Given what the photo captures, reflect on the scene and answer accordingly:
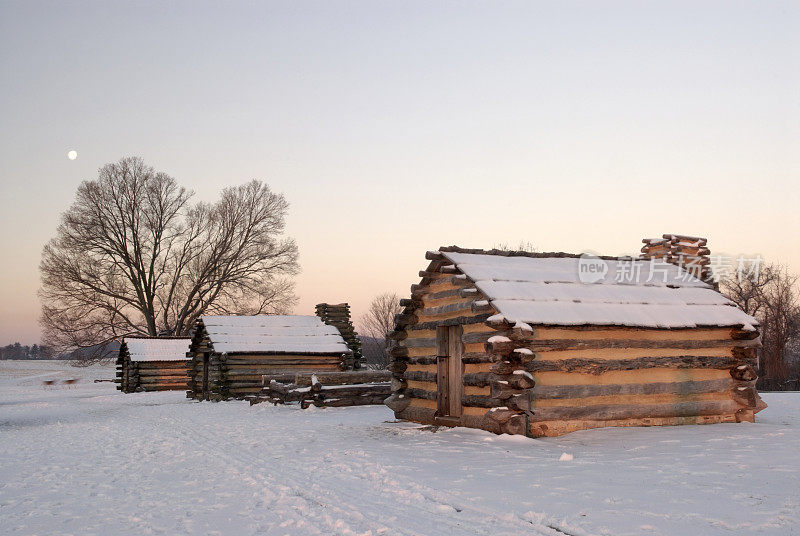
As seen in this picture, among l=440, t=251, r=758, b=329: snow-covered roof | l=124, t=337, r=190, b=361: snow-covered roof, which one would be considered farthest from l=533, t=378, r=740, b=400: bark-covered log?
l=124, t=337, r=190, b=361: snow-covered roof

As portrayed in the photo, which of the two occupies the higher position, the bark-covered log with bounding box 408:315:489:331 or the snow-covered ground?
the bark-covered log with bounding box 408:315:489:331

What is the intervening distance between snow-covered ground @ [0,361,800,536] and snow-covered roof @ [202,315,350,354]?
1258 cm

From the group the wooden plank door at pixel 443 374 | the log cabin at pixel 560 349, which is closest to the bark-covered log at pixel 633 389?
the log cabin at pixel 560 349

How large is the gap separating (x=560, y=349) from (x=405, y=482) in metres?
5.26

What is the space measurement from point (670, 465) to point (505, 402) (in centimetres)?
361

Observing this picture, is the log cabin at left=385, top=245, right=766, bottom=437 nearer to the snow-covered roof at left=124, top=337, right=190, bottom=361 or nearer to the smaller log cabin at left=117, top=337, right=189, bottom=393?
the snow-covered roof at left=124, top=337, right=190, bottom=361

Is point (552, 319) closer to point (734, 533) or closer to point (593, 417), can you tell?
point (593, 417)

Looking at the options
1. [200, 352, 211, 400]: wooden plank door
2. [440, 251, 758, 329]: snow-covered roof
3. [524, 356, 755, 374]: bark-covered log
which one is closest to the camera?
[524, 356, 755, 374]: bark-covered log

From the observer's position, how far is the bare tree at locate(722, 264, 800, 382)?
125 feet

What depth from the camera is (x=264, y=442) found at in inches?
516

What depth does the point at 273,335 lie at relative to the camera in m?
29.0

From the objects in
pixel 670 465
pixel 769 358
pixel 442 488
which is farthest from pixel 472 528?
pixel 769 358

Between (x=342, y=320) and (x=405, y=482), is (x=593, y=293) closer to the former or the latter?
(x=405, y=482)

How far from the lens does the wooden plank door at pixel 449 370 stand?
14.2m
